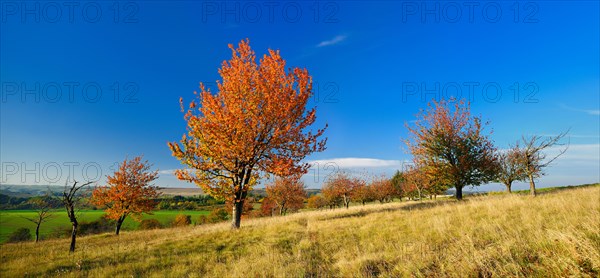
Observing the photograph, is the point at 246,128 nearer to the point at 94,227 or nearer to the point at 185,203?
the point at 94,227

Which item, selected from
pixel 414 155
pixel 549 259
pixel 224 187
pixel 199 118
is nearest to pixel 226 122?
pixel 199 118

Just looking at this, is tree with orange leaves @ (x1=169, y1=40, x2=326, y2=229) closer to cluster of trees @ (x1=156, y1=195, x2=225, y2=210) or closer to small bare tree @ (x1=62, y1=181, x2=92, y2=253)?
small bare tree @ (x1=62, y1=181, x2=92, y2=253)

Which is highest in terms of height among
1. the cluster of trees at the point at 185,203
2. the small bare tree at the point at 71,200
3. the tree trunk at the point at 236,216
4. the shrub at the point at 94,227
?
the small bare tree at the point at 71,200

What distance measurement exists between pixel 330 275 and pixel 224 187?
451 inches

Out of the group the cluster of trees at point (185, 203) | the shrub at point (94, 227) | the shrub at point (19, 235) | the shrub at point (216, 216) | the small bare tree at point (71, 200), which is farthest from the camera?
the cluster of trees at point (185, 203)

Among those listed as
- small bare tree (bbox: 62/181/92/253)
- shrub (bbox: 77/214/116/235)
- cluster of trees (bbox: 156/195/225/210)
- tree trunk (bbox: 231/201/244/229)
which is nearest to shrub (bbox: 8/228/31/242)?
shrub (bbox: 77/214/116/235)

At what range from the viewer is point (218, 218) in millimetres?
83125

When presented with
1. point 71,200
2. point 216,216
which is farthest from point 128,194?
point 216,216

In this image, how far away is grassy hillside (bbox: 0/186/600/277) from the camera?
4.72m

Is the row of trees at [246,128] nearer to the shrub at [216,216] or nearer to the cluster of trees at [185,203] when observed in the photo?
the shrub at [216,216]

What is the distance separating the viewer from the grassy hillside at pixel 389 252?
15.5 ft

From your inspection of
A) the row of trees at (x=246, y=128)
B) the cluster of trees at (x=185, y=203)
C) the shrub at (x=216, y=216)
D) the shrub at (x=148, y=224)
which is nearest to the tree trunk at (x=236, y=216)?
the row of trees at (x=246, y=128)

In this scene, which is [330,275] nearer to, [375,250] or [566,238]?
[375,250]

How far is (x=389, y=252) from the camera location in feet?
23.2
